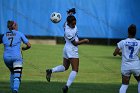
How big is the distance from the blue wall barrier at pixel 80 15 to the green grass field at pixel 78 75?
1.70 metres

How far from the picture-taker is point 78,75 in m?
20.5

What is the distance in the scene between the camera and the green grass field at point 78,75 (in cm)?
1635

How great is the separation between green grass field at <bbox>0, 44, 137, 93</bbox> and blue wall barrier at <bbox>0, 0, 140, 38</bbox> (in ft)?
5.57

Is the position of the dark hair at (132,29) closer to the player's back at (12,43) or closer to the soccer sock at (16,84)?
the player's back at (12,43)

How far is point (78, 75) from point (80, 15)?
13.6 metres

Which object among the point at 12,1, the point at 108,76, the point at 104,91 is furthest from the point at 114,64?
the point at 12,1

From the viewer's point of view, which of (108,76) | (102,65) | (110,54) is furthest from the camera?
(110,54)

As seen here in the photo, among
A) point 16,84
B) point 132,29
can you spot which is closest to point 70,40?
point 16,84

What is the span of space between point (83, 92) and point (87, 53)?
14036 mm

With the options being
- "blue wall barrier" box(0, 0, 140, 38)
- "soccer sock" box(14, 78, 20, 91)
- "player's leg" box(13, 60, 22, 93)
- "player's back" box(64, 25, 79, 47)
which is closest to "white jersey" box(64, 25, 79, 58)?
"player's back" box(64, 25, 79, 47)

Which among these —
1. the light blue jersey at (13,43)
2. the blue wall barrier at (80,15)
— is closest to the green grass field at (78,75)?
the light blue jersey at (13,43)

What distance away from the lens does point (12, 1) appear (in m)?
33.8

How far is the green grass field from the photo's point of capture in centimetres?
1635

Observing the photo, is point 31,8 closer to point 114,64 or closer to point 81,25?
point 81,25
